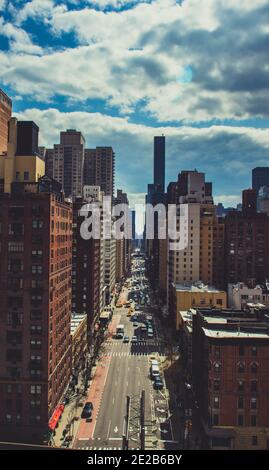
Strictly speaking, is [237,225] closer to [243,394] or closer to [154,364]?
[154,364]

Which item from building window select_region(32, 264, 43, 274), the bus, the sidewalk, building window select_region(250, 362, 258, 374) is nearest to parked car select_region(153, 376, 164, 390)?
the sidewalk

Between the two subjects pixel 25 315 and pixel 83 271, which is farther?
pixel 83 271

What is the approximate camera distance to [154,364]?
313 ft

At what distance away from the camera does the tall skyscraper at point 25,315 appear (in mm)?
63125

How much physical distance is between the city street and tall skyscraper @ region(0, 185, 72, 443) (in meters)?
8.91

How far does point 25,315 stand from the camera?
63.8m

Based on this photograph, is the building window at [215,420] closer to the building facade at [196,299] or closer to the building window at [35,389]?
the building window at [35,389]

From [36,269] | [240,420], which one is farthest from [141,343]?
[36,269]

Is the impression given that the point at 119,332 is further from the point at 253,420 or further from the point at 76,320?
the point at 253,420

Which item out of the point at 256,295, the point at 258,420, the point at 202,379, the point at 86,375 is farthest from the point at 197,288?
the point at 258,420

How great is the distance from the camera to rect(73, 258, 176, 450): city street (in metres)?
63.1

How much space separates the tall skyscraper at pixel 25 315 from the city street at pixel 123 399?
8.91 meters

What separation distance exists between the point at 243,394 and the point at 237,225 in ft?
288

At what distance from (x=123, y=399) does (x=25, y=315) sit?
2844 cm
